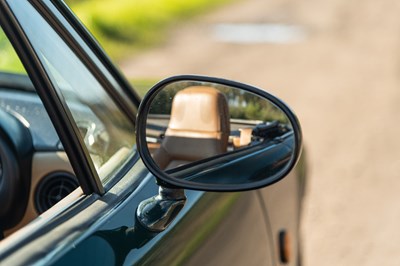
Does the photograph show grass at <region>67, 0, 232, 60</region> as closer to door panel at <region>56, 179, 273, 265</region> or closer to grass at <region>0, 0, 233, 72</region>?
grass at <region>0, 0, 233, 72</region>

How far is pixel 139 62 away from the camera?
38.1 ft

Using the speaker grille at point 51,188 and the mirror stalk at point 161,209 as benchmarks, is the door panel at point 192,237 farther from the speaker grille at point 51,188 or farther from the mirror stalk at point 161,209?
the speaker grille at point 51,188

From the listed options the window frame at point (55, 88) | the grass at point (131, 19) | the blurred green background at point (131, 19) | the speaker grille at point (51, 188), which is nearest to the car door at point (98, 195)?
the window frame at point (55, 88)

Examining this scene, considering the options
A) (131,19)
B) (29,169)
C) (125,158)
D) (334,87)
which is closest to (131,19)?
(131,19)

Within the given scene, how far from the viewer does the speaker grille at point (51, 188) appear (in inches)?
105

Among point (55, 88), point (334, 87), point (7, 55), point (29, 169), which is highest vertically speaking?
point (55, 88)

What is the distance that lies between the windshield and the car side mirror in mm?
108

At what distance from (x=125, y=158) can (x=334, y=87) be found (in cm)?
792

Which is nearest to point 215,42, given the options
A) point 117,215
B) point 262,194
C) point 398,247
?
point 398,247

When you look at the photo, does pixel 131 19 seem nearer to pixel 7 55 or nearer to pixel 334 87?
pixel 334 87

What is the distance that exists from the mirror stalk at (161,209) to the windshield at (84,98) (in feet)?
0.59

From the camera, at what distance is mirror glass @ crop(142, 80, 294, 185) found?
2.49 m

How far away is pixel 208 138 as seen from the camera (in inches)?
102

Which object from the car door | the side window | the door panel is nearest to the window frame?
the car door
